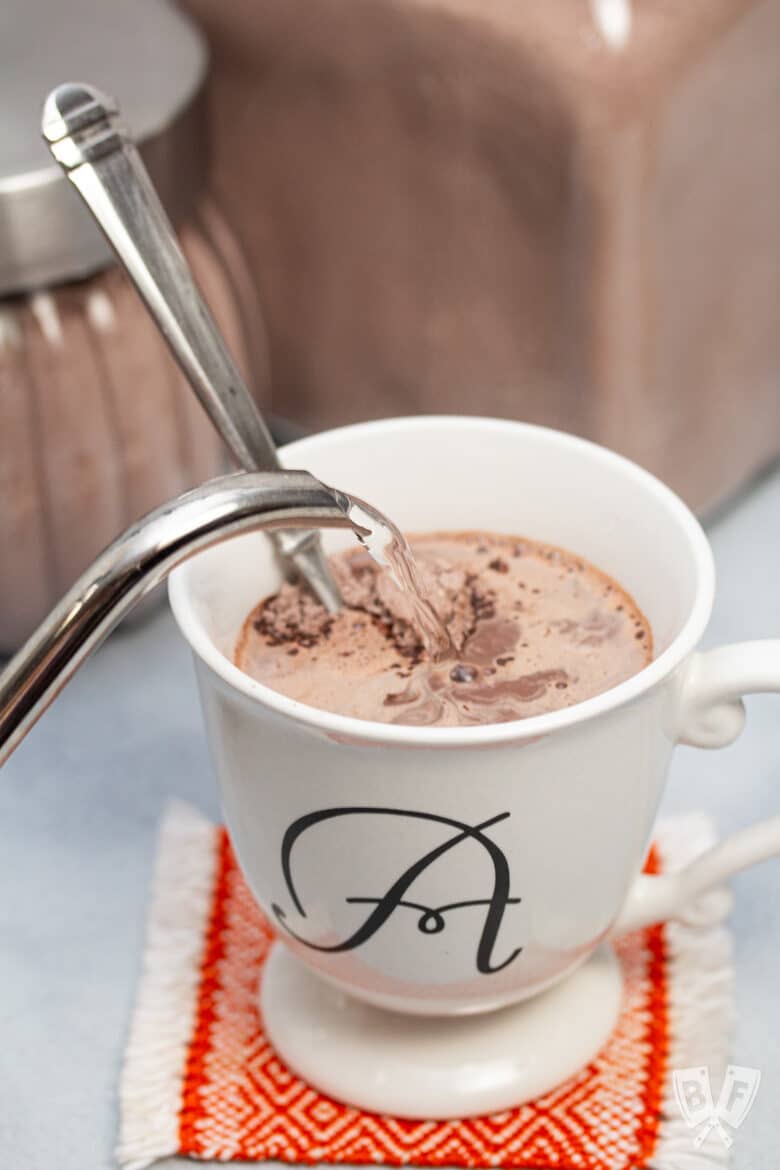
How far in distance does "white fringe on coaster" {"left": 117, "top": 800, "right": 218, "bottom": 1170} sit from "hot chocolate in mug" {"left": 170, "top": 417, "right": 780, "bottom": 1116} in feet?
0.14

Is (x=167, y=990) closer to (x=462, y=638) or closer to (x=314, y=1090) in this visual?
(x=314, y=1090)

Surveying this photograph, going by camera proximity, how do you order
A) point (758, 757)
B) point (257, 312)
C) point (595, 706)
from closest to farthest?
point (595, 706)
point (758, 757)
point (257, 312)

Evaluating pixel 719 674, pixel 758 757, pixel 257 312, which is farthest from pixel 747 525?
pixel 719 674

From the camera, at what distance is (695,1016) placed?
0.65 meters

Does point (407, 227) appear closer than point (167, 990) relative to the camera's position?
No

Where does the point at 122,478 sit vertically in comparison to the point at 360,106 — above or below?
below

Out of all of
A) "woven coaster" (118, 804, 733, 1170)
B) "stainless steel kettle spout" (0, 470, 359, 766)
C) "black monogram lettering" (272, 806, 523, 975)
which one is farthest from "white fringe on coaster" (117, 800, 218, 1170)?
"stainless steel kettle spout" (0, 470, 359, 766)

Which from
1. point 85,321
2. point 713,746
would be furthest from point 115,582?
point 85,321

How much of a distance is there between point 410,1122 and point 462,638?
0.18 metres

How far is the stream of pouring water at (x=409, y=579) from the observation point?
0.56 metres

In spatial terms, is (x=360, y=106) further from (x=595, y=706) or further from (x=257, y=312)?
(x=595, y=706)

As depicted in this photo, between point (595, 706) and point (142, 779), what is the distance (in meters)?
0.35

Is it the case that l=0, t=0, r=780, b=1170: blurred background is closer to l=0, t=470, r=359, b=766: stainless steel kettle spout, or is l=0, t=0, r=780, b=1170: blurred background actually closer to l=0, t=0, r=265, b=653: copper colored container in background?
l=0, t=0, r=265, b=653: copper colored container in background

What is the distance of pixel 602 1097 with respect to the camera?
0.62 meters
